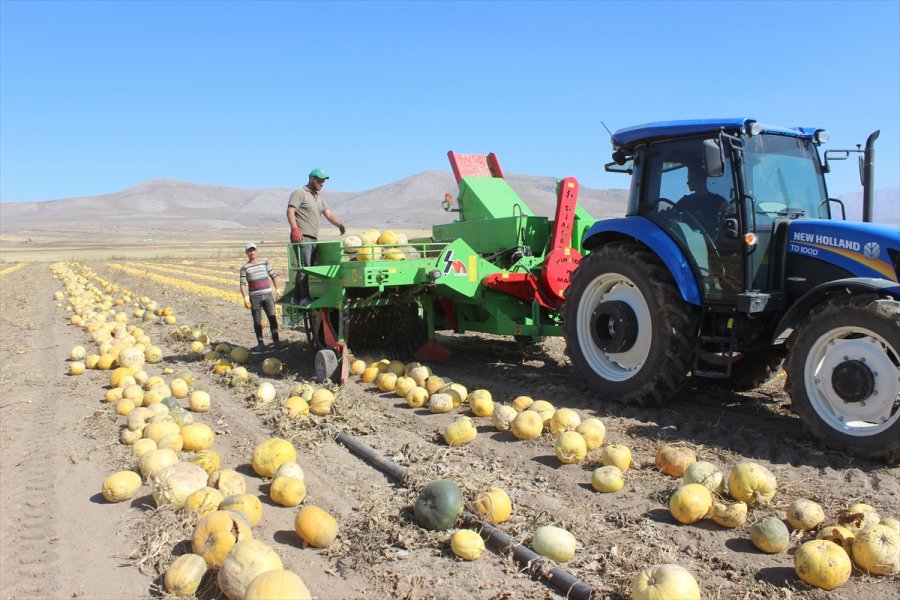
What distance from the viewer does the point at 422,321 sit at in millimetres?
9156

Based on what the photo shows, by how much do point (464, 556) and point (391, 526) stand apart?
20.8 inches

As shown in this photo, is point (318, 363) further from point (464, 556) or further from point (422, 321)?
point (464, 556)

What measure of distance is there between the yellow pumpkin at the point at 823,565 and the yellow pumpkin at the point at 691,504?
0.68m

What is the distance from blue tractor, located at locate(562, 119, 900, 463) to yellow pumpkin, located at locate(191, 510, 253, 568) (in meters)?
3.90

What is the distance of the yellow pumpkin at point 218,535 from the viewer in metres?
3.62

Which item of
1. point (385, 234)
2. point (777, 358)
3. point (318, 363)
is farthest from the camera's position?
point (385, 234)

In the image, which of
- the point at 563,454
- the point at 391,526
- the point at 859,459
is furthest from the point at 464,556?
the point at 859,459

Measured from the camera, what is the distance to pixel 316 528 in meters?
3.95

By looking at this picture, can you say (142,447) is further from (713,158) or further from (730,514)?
(713,158)

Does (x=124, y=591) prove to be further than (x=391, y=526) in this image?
No

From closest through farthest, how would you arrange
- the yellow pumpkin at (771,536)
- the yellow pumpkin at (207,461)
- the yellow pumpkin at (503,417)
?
the yellow pumpkin at (771,536), the yellow pumpkin at (207,461), the yellow pumpkin at (503,417)

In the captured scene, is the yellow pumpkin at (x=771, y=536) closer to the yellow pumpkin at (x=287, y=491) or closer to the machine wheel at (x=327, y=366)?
the yellow pumpkin at (x=287, y=491)

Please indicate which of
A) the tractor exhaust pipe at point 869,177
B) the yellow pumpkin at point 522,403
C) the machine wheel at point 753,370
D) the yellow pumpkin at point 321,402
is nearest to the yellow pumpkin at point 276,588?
the yellow pumpkin at point 321,402

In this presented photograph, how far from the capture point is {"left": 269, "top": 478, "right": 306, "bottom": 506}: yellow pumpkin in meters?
4.54
